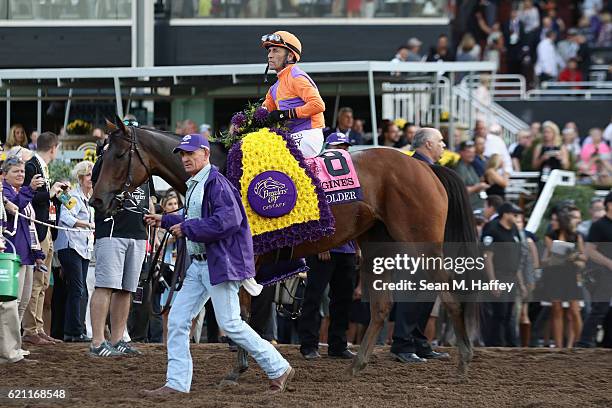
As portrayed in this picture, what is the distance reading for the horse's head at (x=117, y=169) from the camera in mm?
9117

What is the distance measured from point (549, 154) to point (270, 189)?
8.36 meters

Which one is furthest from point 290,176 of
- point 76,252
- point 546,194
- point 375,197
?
point 546,194

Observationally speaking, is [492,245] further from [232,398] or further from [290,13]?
[290,13]

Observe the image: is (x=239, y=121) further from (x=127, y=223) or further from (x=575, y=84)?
(x=575, y=84)

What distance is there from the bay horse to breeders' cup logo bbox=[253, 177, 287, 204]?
386 millimetres

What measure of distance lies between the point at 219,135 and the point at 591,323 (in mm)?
4764

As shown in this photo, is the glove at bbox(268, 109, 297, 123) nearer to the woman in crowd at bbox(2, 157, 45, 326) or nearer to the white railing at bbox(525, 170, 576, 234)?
the woman in crowd at bbox(2, 157, 45, 326)

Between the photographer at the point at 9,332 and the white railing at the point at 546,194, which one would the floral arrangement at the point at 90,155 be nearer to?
the photographer at the point at 9,332

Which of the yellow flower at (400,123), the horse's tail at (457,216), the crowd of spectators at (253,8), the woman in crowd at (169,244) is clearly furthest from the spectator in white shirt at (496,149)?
the horse's tail at (457,216)

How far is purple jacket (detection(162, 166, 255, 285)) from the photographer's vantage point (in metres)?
7.65

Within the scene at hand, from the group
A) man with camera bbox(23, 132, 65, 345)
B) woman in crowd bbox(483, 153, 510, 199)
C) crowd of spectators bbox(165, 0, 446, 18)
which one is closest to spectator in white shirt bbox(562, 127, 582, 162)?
woman in crowd bbox(483, 153, 510, 199)

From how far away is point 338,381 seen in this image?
9.05 meters

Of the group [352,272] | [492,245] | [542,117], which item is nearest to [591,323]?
[492,245]

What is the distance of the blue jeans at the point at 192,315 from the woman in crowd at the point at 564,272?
5531mm
